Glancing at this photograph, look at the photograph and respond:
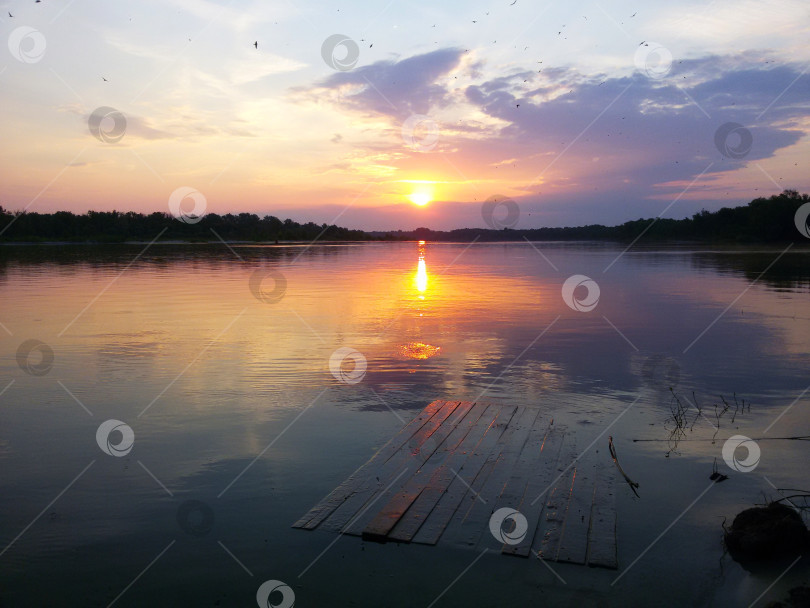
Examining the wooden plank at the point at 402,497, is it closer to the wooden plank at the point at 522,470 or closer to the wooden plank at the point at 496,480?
the wooden plank at the point at 496,480

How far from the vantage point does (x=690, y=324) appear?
21.1 meters

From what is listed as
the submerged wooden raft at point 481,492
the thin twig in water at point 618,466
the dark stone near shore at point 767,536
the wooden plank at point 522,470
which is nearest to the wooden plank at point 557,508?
the submerged wooden raft at point 481,492

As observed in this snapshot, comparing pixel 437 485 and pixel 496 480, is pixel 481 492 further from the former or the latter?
pixel 437 485

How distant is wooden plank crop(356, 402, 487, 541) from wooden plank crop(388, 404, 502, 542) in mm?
53

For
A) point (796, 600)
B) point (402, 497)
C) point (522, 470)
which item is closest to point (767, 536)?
point (796, 600)

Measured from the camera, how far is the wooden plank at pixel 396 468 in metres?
7.06

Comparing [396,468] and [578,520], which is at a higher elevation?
[396,468]

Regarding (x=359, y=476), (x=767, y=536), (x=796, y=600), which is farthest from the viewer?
(x=359, y=476)

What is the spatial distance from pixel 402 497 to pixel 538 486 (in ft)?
5.55

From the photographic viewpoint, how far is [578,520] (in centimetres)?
692

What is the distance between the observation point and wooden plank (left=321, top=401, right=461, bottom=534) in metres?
7.06

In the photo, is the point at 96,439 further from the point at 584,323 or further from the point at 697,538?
the point at 584,323

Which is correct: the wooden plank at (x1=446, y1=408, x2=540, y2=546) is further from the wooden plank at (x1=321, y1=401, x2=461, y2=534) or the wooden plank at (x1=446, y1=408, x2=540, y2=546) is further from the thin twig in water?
the thin twig in water

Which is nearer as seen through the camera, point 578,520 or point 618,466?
point 578,520
